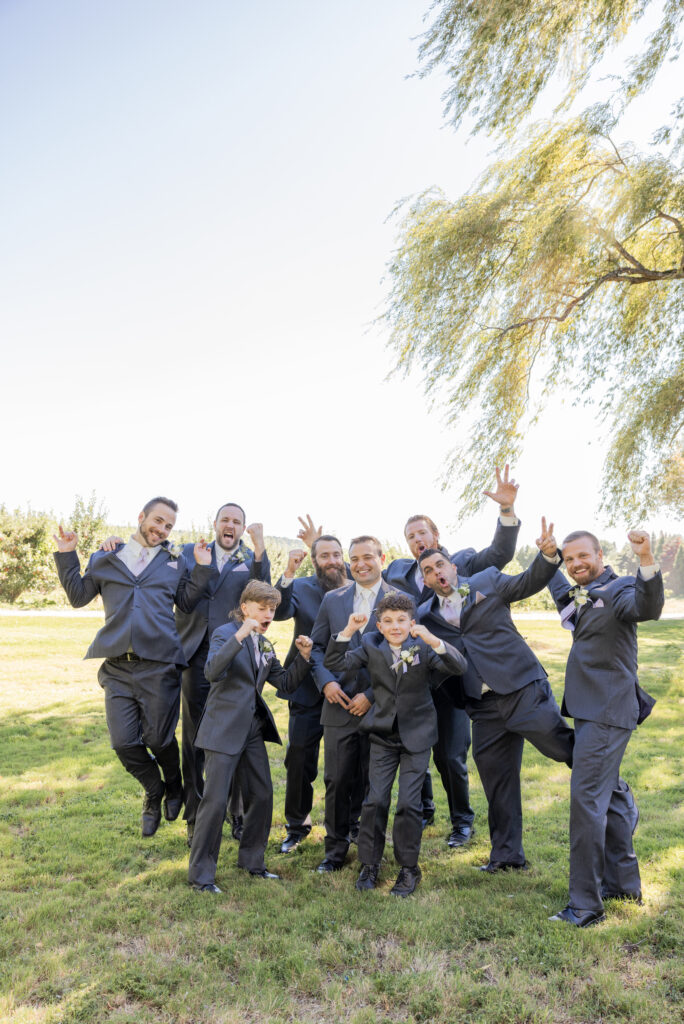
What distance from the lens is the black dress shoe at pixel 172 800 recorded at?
5.13 metres

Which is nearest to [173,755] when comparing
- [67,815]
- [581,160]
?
[67,815]

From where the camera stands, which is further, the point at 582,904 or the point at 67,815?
the point at 67,815

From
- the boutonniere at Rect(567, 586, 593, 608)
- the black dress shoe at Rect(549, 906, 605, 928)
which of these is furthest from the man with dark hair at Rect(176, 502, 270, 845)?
the black dress shoe at Rect(549, 906, 605, 928)

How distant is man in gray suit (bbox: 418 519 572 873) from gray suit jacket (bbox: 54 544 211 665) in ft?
5.80

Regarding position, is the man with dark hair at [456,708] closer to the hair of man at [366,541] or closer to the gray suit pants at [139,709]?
the hair of man at [366,541]

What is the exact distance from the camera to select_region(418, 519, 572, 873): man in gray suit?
4.38 meters

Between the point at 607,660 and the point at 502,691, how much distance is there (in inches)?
27.9

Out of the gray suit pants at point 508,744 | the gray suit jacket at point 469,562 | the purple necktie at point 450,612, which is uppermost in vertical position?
the gray suit jacket at point 469,562

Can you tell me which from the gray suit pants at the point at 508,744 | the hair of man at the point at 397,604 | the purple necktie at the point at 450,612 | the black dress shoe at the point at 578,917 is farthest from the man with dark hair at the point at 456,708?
the black dress shoe at the point at 578,917

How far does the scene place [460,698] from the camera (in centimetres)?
479

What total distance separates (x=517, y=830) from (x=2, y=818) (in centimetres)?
383

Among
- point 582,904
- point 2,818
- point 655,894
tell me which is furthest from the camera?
point 2,818

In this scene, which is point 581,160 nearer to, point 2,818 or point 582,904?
point 582,904

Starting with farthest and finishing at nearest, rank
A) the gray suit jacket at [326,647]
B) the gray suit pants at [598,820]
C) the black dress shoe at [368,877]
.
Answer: the gray suit jacket at [326,647], the black dress shoe at [368,877], the gray suit pants at [598,820]
